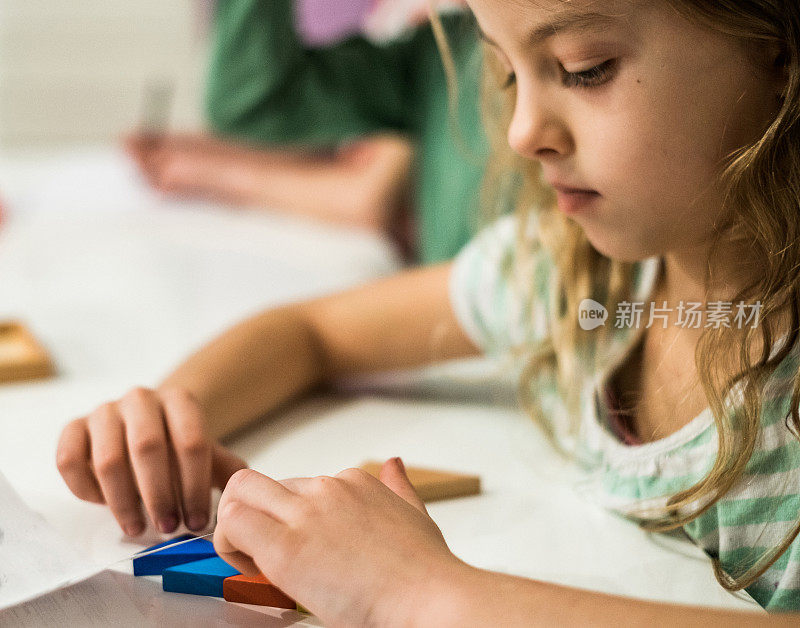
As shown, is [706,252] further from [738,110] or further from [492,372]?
[492,372]

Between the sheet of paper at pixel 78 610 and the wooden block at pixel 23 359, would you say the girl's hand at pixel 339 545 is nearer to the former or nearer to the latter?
the sheet of paper at pixel 78 610

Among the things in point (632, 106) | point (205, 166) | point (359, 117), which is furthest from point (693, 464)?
point (205, 166)

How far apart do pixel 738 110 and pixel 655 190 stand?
0.15 feet

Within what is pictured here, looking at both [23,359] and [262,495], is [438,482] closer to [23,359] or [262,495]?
[262,495]

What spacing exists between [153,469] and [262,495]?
0.33 feet

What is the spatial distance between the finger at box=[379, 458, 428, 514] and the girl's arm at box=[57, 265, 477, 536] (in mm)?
99

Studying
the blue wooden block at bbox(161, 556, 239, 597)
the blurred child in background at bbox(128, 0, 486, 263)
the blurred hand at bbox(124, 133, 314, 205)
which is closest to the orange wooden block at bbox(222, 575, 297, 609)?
the blue wooden block at bbox(161, 556, 239, 597)

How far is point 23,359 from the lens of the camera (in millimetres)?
646

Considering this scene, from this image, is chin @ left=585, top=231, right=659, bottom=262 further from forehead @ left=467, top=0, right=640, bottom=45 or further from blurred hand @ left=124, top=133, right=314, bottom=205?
blurred hand @ left=124, top=133, right=314, bottom=205

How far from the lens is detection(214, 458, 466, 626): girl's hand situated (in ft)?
1.00

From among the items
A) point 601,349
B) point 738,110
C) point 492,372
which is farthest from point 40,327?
point 738,110

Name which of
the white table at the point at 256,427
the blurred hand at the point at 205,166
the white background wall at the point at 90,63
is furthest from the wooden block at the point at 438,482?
the white background wall at the point at 90,63

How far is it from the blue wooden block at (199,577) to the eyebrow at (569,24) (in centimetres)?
25

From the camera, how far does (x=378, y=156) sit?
1197 millimetres
